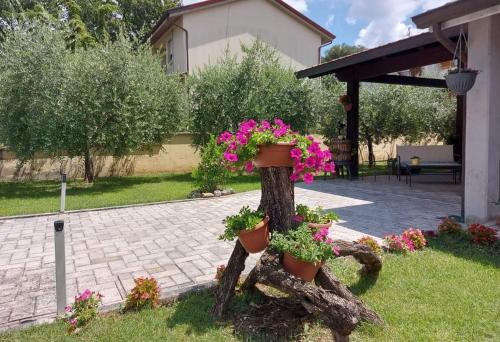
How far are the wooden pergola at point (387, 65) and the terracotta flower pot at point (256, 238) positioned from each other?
4.43 metres

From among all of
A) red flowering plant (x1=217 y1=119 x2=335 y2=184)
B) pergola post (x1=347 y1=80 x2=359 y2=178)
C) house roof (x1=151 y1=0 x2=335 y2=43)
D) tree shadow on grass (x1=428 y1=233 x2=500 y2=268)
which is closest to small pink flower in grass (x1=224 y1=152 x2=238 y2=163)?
red flowering plant (x1=217 y1=119 x2=335 y2=184)

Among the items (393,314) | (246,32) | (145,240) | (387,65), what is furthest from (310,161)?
(246,32)

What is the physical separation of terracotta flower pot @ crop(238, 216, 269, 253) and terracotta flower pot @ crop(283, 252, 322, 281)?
275 millimetres

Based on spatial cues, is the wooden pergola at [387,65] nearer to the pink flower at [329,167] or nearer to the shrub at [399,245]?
the shrub at [399,245]

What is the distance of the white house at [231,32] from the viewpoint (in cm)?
1684

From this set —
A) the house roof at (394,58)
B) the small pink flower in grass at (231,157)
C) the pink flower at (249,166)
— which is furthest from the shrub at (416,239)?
the house roof at (394,58)

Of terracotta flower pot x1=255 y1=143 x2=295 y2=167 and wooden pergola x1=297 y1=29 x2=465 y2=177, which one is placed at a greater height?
wooden pergola x1=297 y1=29 x2=465 y2=177

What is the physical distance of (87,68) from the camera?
34.0ft

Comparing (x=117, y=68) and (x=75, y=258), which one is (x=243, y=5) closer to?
(x=117, y=68)

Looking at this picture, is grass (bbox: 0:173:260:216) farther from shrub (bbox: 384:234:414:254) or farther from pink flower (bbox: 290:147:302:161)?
pink flower (bbox: 290:147:302:161)

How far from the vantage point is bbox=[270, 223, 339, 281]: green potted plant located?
8.87 feet

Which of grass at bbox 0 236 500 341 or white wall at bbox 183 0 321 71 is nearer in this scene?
grass at bbox 0 236 500 341

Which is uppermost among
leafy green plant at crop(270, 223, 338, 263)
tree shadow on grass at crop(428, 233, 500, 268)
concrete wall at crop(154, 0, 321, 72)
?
concrete wall at crop(154, 0, 321, 72)

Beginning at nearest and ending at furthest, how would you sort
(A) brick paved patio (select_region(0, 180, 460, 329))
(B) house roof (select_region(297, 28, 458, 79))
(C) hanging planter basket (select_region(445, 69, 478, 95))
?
(A) brick paved patio (select_region(0, 180, 460, 329))
(C) hanging planter basket (select_region(445, 69, 478, 95))
(B) house roof (select_region(297, 28, 458, 79))
